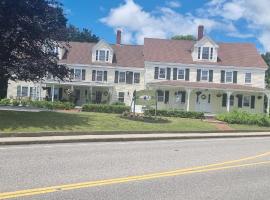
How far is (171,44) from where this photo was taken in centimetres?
5428

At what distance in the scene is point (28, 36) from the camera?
79.0 ft

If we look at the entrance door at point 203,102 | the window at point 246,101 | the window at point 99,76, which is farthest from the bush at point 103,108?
the window at point 246,101

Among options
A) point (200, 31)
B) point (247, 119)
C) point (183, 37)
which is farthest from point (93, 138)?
point (183, 37)

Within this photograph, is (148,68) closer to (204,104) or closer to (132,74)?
(132,74)

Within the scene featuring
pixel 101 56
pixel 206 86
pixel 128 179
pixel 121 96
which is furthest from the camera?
pixel 101 56

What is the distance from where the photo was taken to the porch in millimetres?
47812

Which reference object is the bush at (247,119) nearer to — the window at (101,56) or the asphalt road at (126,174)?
the window at (101,56)

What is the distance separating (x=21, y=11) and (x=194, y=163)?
44.7ft

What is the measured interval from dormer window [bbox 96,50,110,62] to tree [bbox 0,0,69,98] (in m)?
25.6

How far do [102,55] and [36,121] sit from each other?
30716 mm

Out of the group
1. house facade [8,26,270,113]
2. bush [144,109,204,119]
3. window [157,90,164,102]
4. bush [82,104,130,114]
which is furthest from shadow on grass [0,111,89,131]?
house facade [8,26,270,113]

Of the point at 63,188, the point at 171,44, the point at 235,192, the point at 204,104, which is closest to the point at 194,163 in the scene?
the point at 235,192

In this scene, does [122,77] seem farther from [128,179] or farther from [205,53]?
[128,179]

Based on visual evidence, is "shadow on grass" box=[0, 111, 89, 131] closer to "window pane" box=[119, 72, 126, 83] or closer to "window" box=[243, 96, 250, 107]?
"window pane" box=[119, 72, 126, 83]
